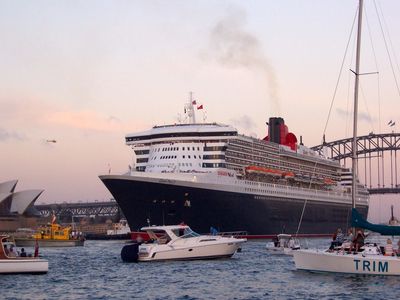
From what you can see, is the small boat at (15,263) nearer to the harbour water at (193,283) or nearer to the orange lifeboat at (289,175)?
the harbour water at (193,283)

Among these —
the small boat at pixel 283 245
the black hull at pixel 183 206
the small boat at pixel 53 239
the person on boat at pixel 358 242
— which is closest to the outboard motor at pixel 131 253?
the small boat at pixel 283 245

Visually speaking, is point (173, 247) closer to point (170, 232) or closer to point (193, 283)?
point (170, 232)

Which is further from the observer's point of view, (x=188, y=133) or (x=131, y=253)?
(x=188, y=133)

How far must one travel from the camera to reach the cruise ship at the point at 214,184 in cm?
8250

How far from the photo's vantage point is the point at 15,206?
15338 cm

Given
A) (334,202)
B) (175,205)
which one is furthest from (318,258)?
(334,202)

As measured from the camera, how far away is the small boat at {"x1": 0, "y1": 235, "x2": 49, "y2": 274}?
4122cm

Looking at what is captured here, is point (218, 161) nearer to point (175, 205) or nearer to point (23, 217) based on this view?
point (175, 205)

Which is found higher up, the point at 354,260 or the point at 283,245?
the point at 283,245

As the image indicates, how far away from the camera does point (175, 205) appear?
271ft

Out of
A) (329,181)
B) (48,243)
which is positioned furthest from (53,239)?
(329,181)

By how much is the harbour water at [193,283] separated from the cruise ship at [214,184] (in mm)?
23892

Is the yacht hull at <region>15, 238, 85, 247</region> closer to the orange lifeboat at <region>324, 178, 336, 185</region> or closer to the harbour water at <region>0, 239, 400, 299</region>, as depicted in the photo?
the harbour water at <region>0, 239, 400, 299</region>

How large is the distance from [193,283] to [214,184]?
47671 millimetres
